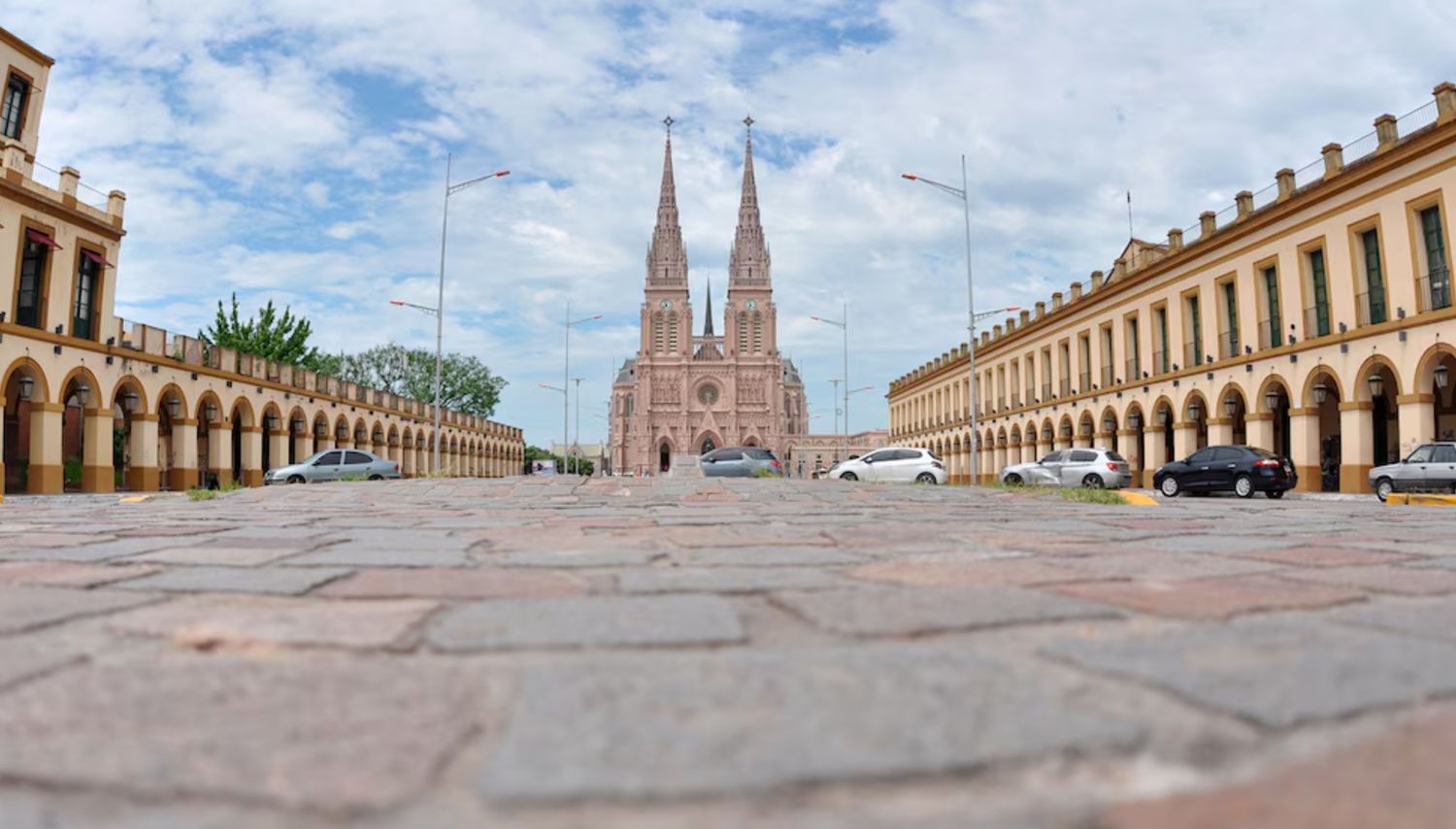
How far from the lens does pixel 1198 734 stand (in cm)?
160

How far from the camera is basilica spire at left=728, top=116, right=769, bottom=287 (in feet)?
327

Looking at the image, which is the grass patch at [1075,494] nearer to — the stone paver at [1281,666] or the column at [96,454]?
the stone paver at [1281,666]

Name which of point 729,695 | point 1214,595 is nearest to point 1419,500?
point 1214,595

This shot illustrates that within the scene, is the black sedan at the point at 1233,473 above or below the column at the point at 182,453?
below

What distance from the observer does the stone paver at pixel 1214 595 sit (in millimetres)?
2902

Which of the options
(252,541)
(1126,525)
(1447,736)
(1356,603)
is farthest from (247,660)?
(1126,525)

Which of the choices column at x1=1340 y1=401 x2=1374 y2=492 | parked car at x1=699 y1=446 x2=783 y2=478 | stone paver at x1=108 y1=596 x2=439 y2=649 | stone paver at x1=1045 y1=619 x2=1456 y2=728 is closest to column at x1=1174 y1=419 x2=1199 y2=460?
column at x1=1340 y1=401 x2=1374 y2=492

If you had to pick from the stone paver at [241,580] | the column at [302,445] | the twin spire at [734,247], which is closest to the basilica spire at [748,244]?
the twin spire at [734,247]

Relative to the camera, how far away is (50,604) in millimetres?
3072

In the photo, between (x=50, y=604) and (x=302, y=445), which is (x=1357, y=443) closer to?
(x=50, y=604)

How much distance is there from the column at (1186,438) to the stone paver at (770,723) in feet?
96.8

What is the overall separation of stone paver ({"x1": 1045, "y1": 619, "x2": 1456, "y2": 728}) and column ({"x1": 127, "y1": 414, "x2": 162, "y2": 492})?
92.1 ft

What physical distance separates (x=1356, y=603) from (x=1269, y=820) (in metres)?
2.24

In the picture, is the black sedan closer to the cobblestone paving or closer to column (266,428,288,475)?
the cobblestone paving
